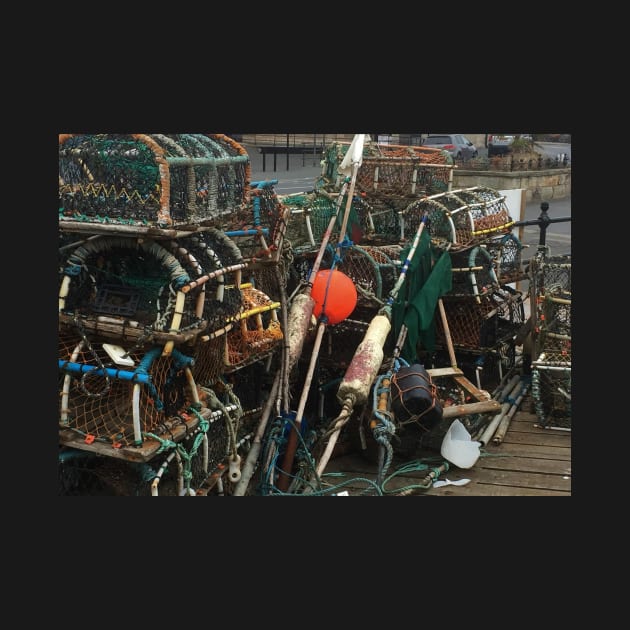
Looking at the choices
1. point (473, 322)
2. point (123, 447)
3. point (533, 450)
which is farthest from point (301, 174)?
point (123, 447)

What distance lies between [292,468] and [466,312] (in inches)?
115

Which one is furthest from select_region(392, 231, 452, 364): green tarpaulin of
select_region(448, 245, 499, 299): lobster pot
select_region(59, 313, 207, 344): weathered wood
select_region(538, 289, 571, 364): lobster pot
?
select_region(59, 313, 207, 344): weathered wood

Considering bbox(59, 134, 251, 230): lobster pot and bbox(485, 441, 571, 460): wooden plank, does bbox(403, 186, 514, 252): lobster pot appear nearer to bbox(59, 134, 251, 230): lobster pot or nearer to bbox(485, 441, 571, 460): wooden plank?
bbox(485, 441, 571, 460): wooden plank

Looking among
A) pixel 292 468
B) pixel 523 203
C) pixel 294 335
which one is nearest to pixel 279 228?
pixel 294 335

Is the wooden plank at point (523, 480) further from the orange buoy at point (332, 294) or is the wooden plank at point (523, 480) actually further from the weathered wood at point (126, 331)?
the weathered wood at point (126, 331)

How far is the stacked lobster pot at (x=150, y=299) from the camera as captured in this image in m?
4.33

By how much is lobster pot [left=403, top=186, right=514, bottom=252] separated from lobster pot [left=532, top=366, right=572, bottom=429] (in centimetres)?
166

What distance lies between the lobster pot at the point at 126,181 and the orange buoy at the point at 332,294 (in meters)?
1.99

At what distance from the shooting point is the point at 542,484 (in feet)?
18.7

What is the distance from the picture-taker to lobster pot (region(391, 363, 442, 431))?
5.77 metres

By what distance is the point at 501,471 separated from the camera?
6000 mm

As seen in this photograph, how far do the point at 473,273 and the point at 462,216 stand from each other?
61 cm

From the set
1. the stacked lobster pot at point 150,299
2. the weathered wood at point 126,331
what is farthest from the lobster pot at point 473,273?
the weathered wood at point 126,331

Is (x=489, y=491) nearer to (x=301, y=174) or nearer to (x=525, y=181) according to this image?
(x=301, y=174)
